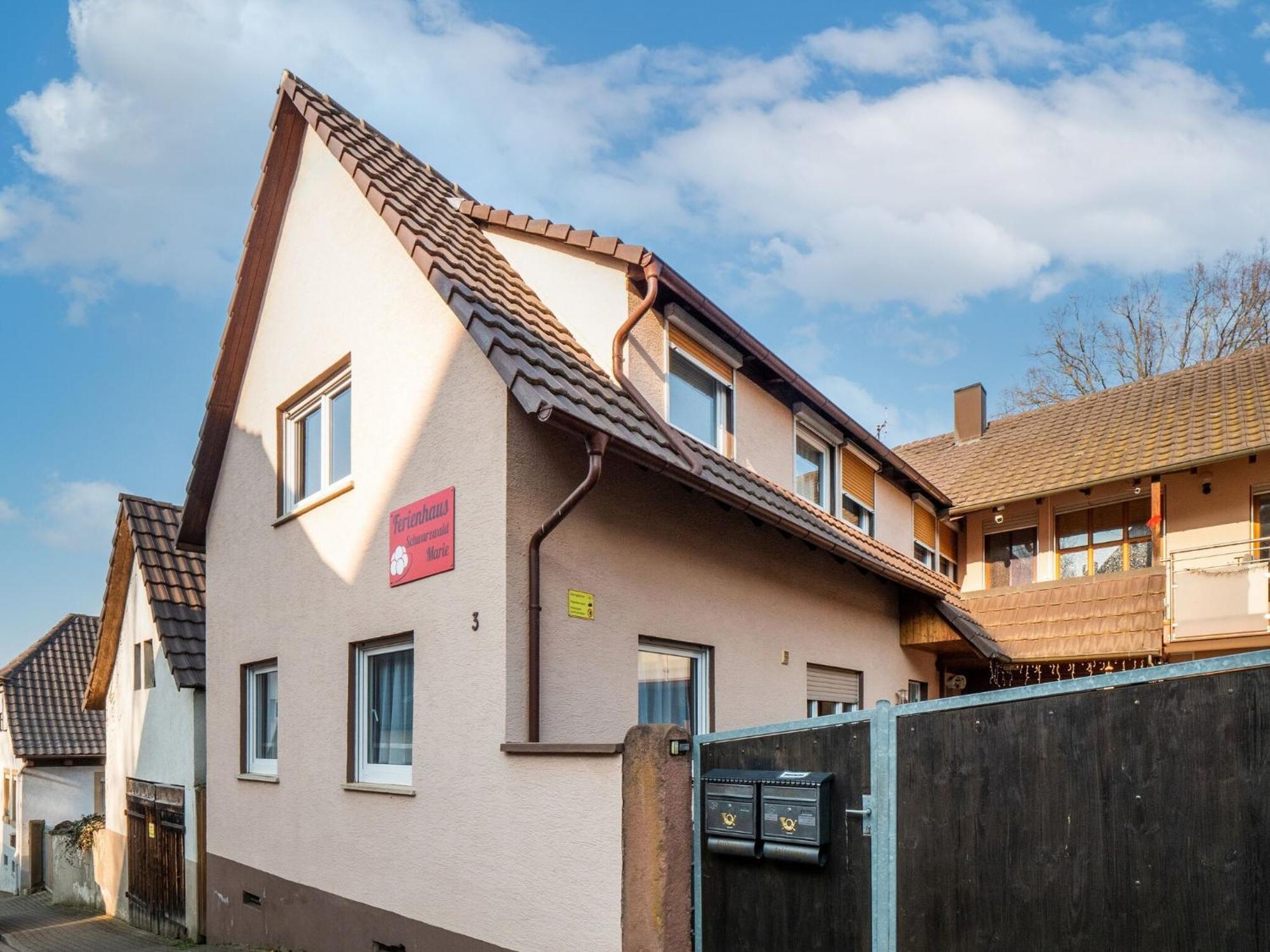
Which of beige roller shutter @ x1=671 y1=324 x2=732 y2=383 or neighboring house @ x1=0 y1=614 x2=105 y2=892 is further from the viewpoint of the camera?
neighboring house @ x1=0 y1=614 x2=105 y2=892

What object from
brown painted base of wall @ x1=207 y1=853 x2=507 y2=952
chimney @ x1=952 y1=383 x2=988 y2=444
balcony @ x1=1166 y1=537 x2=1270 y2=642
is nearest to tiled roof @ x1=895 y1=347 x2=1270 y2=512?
chimney @ x1=952 y1=383 x2=988 y2=444

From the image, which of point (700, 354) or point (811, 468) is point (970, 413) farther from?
point (700, 354)

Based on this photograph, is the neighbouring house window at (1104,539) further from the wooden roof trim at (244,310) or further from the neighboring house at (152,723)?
the neighboring house at (152,723)

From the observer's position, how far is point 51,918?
59.0 ft

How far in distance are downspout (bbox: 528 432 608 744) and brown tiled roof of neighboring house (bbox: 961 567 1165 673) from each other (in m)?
9.55

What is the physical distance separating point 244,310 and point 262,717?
4.28 meters

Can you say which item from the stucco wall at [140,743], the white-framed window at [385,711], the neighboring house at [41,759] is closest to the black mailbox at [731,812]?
the white-framed window at [385,711]

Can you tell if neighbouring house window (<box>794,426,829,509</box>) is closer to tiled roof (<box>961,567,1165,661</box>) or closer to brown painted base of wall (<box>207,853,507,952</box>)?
tiled roof (<box>961,567,1165,661</box>)

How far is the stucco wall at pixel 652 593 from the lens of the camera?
7.03m

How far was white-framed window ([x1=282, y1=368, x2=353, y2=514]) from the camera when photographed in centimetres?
941

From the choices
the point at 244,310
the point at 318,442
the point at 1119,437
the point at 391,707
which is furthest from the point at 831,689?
the point at 1119,437

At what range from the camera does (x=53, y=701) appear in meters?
27.0

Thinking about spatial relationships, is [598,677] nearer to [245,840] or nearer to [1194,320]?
[245,840]

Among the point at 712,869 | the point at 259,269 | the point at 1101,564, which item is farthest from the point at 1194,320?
the point at 712,869
